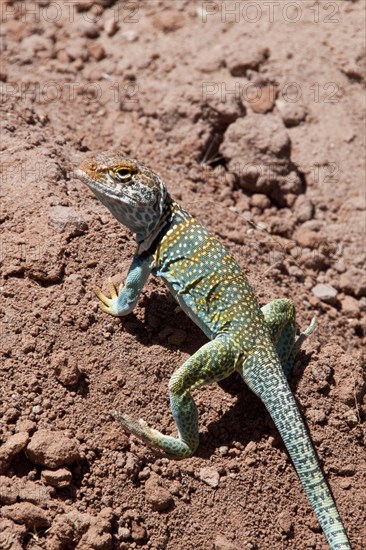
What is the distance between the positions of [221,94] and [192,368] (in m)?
4.67

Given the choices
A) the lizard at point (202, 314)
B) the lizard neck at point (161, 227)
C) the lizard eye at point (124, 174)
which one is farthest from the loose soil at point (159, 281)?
the lizard eye at point (124, 174)

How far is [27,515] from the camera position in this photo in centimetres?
514

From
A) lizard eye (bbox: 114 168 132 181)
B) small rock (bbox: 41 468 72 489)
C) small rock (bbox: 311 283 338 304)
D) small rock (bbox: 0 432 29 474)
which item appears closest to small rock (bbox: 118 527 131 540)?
small rock (bbox: 41 468 72 489)

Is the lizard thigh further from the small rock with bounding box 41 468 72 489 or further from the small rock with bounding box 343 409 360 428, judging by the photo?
the small rock with bounding box 343 409 360 428

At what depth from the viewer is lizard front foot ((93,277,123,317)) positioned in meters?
6.19

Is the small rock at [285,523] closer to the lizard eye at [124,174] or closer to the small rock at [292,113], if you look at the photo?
the lizard eye at [124,174]

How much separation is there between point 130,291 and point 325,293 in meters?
2.82

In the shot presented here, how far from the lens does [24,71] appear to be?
1018 cm

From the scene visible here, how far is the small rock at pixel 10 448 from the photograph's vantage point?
5332 millimetres

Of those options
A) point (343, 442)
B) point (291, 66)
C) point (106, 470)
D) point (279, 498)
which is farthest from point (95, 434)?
point (291, 66)

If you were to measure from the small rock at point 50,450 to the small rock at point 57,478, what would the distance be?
5cm

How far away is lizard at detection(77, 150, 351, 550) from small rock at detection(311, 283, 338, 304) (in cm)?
152

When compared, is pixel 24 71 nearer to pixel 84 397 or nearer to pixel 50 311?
pixel 50 311

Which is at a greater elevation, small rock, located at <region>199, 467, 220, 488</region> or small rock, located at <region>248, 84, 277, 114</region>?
small rock, located at <region>248, 84, 277, 114</region>
